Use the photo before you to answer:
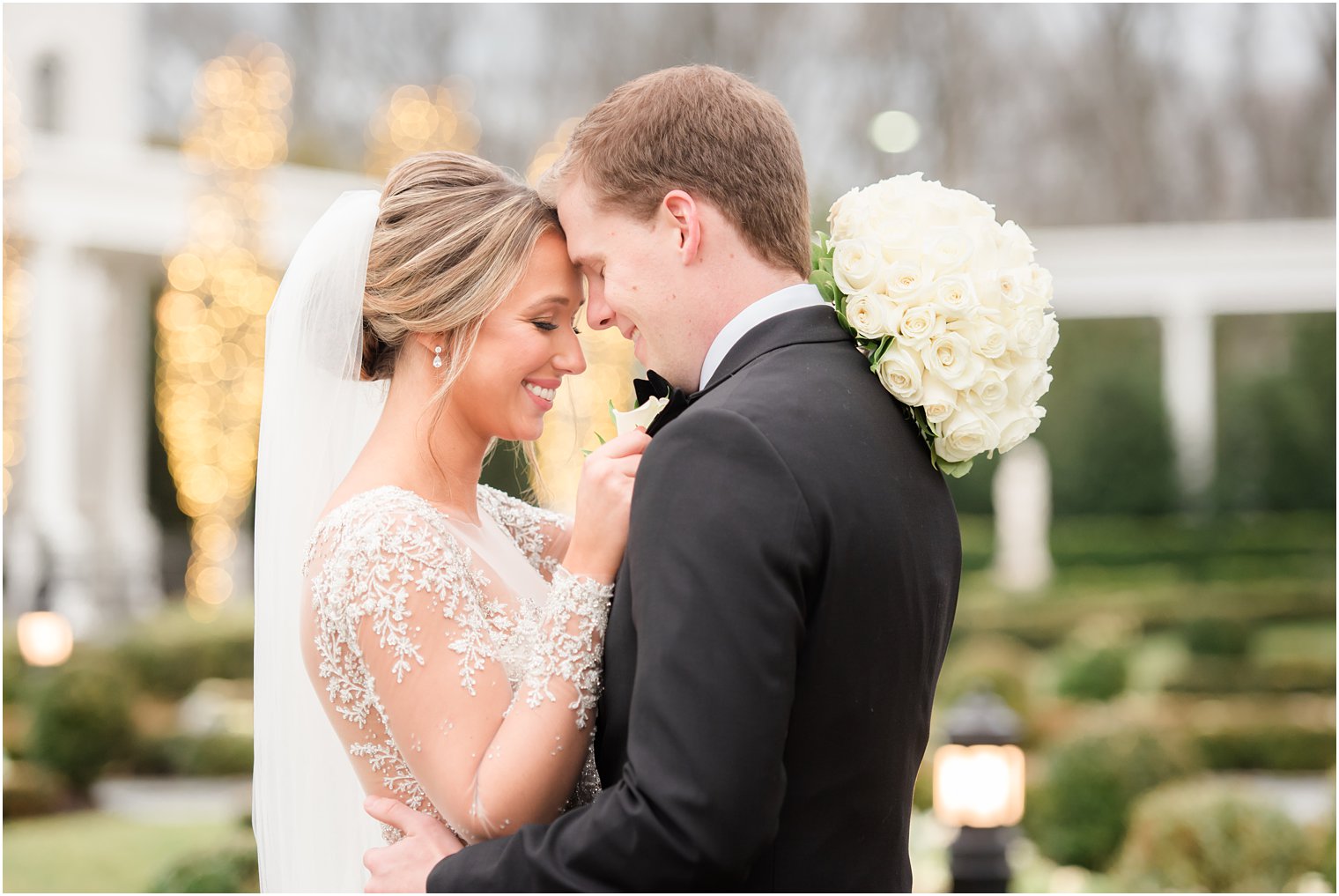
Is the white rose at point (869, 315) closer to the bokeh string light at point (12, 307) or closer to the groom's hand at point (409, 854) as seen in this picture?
the groom's hand at point (409, 854)

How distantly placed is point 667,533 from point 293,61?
A: 26.6 meters

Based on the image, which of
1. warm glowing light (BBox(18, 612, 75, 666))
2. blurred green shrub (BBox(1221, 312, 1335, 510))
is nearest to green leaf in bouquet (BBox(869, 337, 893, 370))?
warm glowing light (BBox(18, 612, 75, 666))

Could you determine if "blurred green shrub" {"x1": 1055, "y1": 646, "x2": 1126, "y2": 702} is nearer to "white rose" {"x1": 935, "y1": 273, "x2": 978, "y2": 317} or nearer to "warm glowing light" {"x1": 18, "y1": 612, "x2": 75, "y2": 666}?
"warm glowing light" {"x1": 18, "y1": 612, "x2": 75, "y2": 666}

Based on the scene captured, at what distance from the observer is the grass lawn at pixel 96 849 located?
332 inches

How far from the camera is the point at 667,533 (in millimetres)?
2016

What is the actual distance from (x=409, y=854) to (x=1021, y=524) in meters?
18.1

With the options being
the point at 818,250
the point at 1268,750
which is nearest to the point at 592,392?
the point at 1268,750

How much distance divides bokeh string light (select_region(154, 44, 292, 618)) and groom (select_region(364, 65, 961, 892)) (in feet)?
41.3

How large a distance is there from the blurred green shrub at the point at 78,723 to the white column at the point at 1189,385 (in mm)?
17272

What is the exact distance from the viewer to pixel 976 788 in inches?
260

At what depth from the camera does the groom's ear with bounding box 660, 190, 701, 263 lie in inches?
91.9

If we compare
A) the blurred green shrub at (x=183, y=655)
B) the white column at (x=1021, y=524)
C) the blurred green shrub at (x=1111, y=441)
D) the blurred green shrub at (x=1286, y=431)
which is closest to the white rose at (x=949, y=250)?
the blurred green shrub at (x=183, y=655)

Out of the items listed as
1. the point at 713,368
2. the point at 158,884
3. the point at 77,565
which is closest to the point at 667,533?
the point at 713,368

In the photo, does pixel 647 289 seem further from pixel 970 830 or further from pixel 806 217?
pixel 970 830
